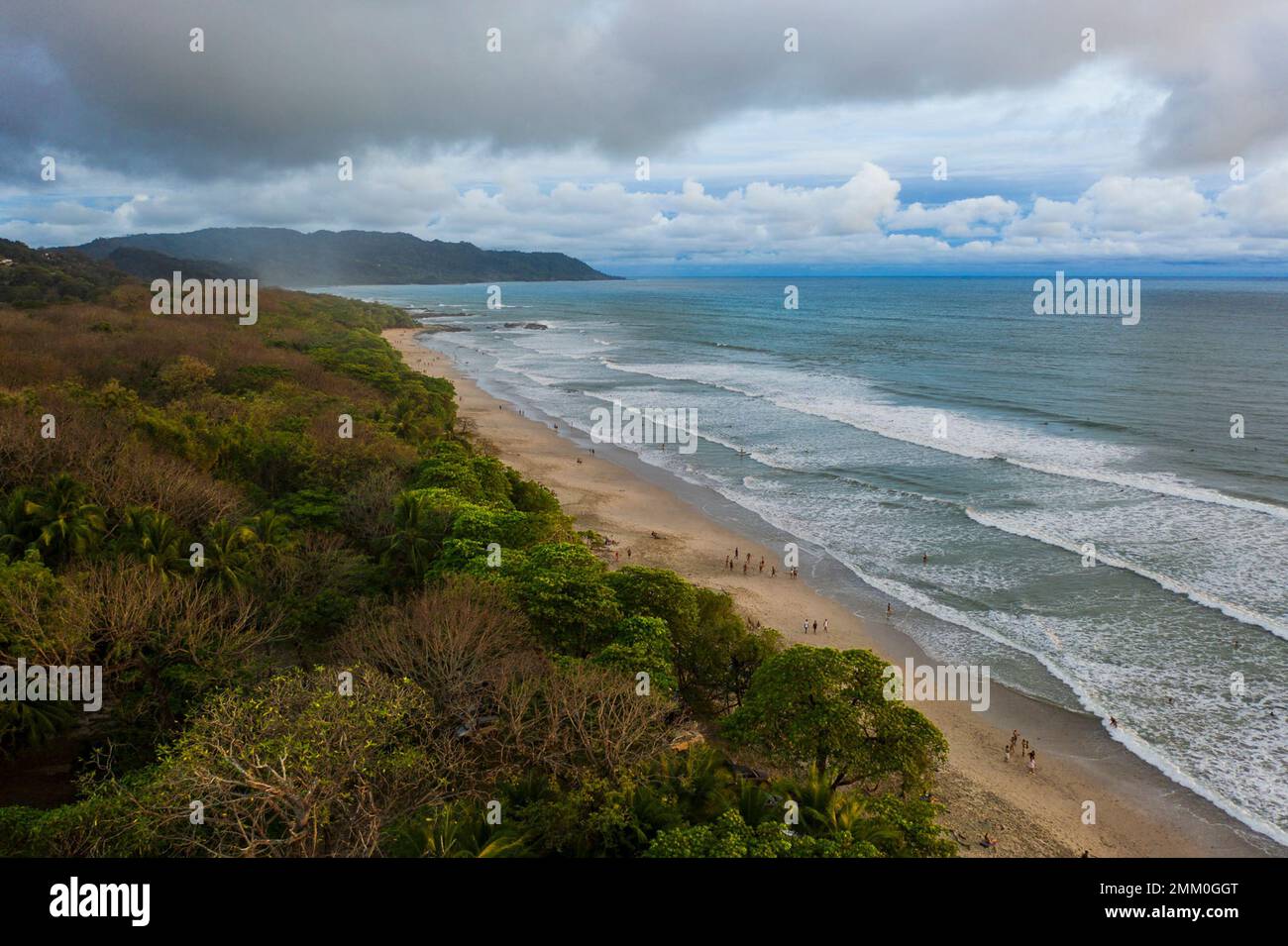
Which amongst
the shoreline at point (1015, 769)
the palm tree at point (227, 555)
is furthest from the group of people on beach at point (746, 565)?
the palm tree at point (227, 555)

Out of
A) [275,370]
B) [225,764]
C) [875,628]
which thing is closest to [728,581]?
[875,628]

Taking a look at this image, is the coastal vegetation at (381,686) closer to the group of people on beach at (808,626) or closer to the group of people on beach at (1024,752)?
the group of people on beach at (808,626)

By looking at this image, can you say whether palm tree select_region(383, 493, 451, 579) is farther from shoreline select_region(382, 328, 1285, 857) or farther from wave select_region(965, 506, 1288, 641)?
wave select_region(965, 506, 1288, 641)

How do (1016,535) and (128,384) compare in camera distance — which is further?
(128,384)

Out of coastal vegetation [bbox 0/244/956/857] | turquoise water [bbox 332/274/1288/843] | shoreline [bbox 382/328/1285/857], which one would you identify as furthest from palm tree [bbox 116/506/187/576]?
turquoise water [bbox 332/274/1288/843]
